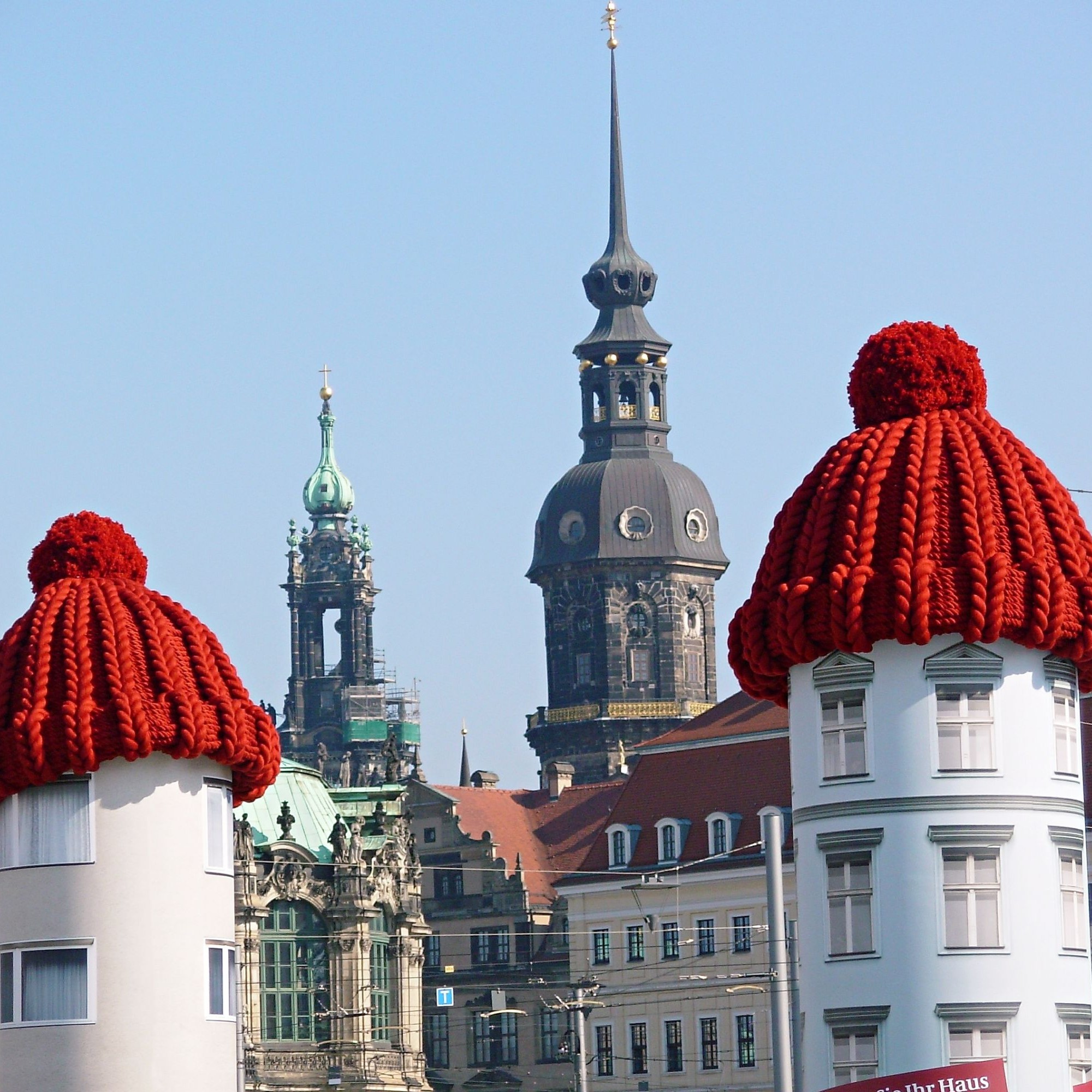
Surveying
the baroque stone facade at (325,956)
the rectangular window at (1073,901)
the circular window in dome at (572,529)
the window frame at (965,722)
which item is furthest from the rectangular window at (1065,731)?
the circular window in dome at (572,529)

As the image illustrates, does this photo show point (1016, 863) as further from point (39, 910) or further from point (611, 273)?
point (611, 273)

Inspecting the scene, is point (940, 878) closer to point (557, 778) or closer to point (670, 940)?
point (670, 940)

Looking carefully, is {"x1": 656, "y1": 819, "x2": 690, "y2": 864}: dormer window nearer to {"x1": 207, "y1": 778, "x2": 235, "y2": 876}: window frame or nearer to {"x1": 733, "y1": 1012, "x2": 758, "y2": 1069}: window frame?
{"x1": 733, "y1": 1012, "x2": 758, "y2": 1069}: window frame

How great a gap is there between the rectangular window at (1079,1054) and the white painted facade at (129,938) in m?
10.9

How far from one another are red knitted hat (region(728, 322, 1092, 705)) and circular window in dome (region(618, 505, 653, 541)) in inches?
4374

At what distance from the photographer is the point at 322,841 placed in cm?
10631

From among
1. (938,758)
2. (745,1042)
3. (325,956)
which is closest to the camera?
(938,758)

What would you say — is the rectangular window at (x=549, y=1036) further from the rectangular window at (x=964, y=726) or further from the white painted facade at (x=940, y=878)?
the rectangular window at (x=964, y=726)

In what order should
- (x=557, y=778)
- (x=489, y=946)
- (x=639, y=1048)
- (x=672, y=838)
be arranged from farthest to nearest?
(x=557, y=778) → (x=489, y=946) → (x=672, y=838) → (x=639, y=1048)

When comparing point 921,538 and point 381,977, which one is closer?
point 921,538

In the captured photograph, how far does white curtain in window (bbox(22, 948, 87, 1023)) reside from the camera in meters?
39.1

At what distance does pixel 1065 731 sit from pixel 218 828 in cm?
1105

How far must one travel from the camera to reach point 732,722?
9625 cm

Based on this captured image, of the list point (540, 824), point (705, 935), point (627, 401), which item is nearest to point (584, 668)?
point (627, 401)
